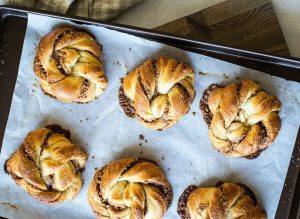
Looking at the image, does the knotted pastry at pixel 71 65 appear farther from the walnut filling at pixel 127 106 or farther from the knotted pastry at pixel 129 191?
the knotted pastry at pixel 129 191

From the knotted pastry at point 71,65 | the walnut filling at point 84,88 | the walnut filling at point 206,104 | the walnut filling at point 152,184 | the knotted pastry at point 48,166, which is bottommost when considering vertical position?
the walnut filling at point 152,184

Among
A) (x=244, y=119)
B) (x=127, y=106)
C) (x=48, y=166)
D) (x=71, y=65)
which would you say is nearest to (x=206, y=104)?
(x=244, y=119)

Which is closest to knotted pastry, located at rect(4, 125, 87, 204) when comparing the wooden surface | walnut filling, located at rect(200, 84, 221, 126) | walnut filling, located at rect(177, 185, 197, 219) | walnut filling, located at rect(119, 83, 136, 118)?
walnut filling, located at rect(119, 83, 136, 118)

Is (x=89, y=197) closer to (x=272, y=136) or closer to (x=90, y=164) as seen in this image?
(x=90, y=164)

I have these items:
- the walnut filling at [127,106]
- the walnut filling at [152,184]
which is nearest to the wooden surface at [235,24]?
the walnut filling at [127,106]

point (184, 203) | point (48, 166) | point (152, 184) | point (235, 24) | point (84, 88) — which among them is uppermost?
point (235, 24)

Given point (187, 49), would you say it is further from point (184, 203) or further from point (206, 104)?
point (184, 203)

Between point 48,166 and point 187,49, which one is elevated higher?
point 187,49

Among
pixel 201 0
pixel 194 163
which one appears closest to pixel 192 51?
pixel 201 0
